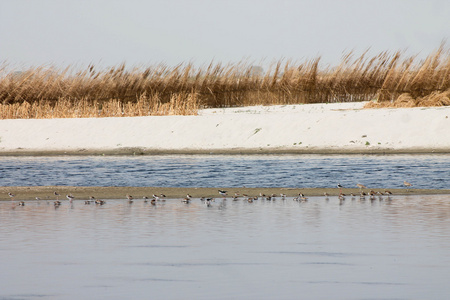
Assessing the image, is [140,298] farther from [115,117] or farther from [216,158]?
[115,117]

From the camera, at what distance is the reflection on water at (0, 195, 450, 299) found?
7004 mm

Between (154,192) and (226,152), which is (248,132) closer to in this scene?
(226,152)

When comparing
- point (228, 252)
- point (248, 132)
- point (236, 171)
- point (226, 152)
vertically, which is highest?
point (248, 132)

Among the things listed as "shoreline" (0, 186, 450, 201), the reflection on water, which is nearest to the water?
"shoreline" (0, 186, 450, 201)

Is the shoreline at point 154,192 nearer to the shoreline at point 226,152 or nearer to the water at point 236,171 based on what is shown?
the water at point 236,171

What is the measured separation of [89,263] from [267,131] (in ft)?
74.7

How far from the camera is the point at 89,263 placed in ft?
27.2

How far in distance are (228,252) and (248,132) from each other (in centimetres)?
2200

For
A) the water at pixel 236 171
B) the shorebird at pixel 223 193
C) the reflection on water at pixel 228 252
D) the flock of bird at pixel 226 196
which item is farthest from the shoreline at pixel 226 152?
the reflection on water at pixel 228 252

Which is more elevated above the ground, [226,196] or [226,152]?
[226,152]

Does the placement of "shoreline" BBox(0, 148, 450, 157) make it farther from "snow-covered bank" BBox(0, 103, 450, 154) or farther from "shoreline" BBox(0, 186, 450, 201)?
"shoreline" BBox(0, 186, 450, 201)

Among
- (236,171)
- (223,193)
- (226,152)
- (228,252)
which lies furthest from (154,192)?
(226,152)

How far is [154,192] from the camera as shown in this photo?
16.7 meters

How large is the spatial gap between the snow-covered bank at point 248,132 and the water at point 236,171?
2.26m
